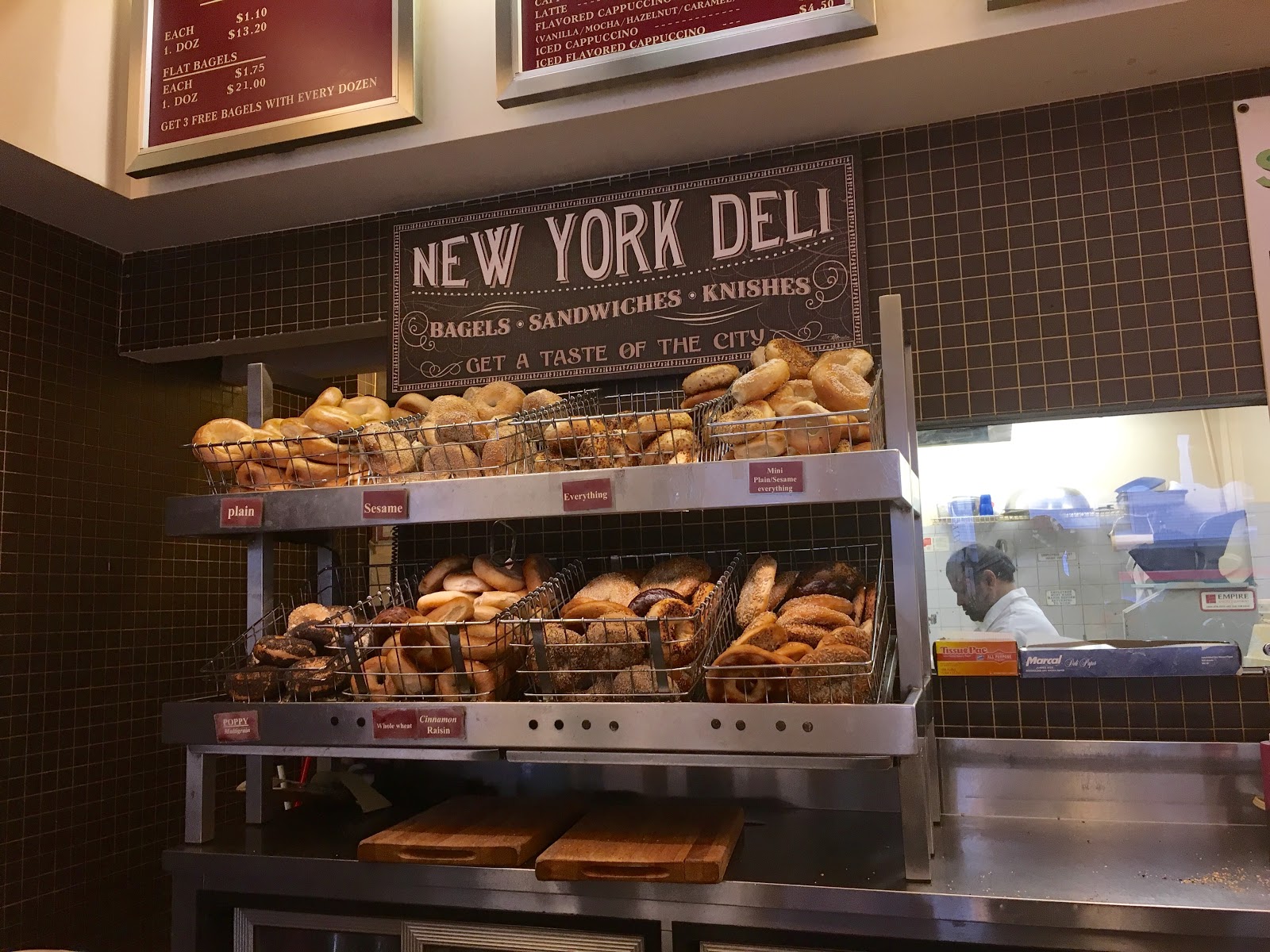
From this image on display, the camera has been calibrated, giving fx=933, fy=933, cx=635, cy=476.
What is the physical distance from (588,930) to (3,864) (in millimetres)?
1891

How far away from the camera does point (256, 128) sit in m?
2.61

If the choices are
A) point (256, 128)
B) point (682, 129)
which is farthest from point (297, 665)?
point (682, 129)

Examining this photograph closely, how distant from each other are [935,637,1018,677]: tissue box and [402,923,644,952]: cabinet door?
103 cm

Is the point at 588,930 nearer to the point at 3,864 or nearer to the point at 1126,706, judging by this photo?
the point at 1126,706

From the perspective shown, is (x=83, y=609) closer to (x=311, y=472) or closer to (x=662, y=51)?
(x=311, y=472)

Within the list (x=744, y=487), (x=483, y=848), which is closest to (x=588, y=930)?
(x=483, y=848)

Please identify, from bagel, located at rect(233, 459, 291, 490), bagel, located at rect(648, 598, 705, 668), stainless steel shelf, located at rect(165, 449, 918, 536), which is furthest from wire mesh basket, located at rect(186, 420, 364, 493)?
bagel, located at rect(648, 598, 705, 668)

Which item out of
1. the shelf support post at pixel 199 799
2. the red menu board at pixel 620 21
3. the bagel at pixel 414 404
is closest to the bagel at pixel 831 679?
the bagel at pixel 414 404

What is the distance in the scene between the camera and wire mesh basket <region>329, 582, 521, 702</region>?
1.92 metres

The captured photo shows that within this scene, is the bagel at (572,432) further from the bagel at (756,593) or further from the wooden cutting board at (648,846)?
the wooden cutting board at (648,846)

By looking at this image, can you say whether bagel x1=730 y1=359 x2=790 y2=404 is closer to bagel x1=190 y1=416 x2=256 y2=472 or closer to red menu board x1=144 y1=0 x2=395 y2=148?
bagel x1=190 y1=416 x2=256 y2=472

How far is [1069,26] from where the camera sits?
2.05 metres

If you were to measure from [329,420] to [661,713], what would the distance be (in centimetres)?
115

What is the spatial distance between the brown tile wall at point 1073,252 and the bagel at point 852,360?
38 cm
